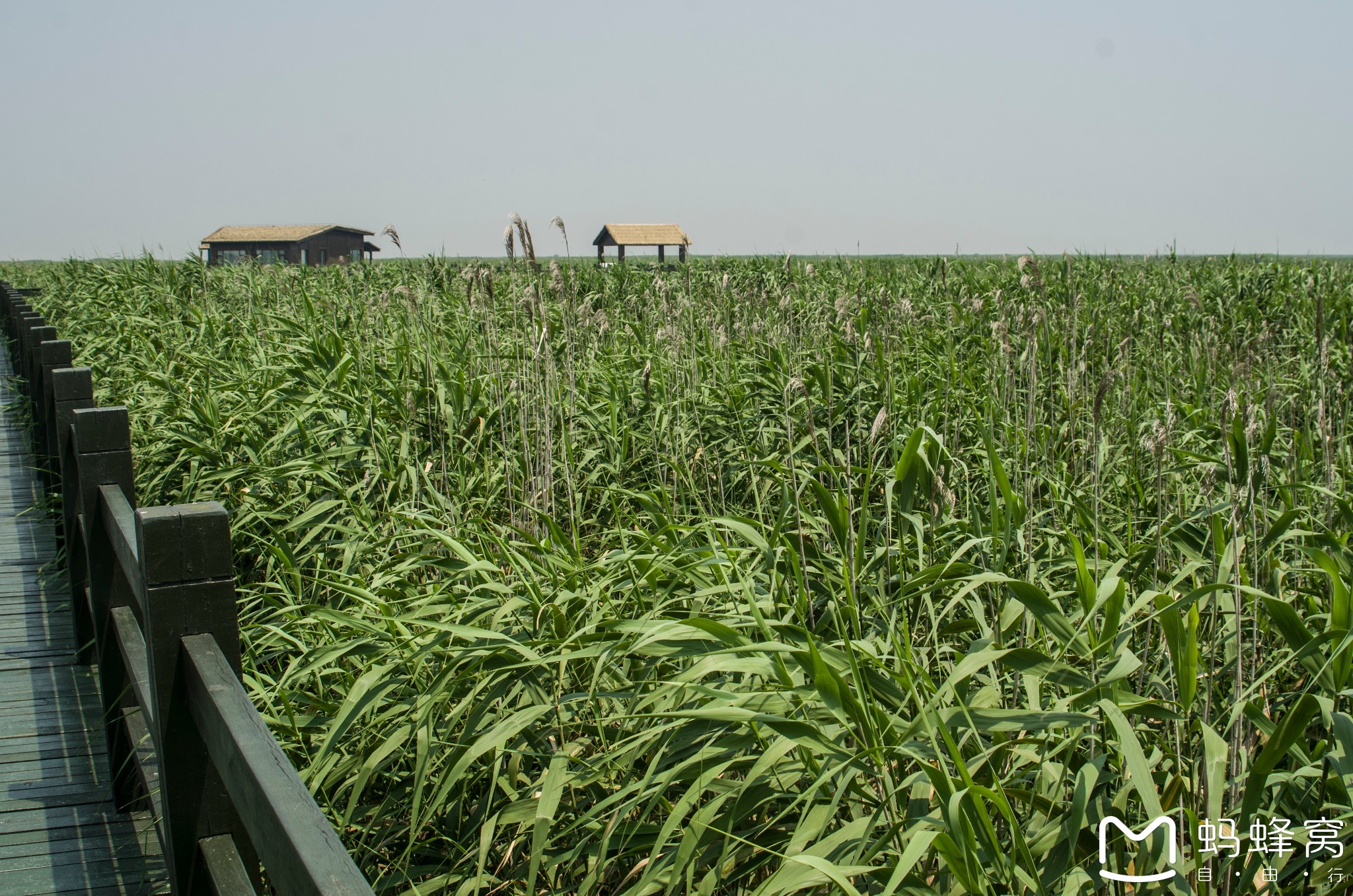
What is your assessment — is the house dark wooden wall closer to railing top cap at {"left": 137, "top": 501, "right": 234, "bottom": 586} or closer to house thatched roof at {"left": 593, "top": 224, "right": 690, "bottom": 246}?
house thatched roof at {"left": 593, "top": 224, "right": 690, "bottom": 246}

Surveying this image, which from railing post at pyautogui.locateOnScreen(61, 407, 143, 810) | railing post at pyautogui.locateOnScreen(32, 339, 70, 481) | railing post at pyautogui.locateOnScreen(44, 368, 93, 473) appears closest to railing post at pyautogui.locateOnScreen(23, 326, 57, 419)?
railing post at pyautogui.locateOnScreen(32, 339, 70, 481)

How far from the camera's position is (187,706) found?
1.71 meters

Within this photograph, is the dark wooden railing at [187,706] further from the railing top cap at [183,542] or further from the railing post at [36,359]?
the railing post at [36,359]

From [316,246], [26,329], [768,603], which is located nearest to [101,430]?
[768,603]

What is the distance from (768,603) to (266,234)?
239 feet

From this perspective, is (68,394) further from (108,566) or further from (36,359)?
(36,359)

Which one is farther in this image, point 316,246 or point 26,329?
point 316,246

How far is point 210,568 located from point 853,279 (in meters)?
9.70

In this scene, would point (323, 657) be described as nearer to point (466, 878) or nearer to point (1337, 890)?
point (466, 878)

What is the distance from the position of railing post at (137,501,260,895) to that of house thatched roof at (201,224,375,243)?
6704 cm

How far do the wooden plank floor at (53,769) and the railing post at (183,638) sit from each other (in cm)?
64

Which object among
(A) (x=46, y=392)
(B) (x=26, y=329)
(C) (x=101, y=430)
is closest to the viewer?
(C) (x=101, y=430)

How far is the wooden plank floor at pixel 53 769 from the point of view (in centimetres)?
235

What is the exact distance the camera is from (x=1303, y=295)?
A: 892cm
